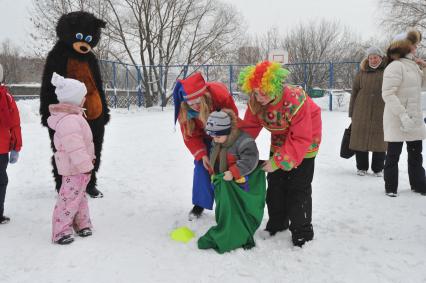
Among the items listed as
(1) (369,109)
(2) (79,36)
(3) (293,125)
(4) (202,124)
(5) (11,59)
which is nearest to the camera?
(3) (293,125)

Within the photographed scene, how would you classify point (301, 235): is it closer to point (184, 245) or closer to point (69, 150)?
point (184, 245)

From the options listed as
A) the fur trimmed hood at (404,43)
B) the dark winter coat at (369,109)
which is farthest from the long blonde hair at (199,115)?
the dark winter coat at (369,109)

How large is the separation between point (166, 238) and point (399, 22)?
21.0 m

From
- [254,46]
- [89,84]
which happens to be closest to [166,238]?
[89,84]

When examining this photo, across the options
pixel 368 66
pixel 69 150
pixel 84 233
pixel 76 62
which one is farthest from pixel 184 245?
pixel 368 66

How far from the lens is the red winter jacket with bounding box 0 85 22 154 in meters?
3.24

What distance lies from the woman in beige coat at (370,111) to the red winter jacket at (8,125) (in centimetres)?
401

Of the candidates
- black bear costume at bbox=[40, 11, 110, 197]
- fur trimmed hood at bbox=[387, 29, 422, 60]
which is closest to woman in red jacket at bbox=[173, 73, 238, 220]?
black bear costume at bbox=[40, 11, 110, 197]

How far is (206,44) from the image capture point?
908 inches

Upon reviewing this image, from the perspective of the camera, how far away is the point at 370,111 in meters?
4.87

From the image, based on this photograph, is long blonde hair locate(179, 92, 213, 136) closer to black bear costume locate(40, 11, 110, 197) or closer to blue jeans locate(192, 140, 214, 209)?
blue jeans locate(192, 140, 214, 209)

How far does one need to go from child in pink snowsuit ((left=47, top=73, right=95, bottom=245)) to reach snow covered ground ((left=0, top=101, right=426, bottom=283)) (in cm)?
21

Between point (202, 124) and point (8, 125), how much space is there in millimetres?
Result: 1701

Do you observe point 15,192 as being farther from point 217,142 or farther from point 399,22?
point 399,22
